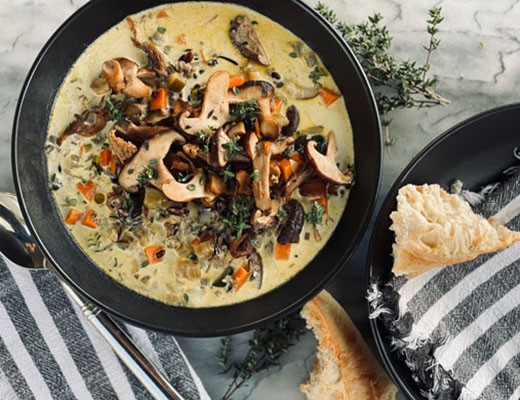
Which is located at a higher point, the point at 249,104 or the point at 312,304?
the point at 249,104

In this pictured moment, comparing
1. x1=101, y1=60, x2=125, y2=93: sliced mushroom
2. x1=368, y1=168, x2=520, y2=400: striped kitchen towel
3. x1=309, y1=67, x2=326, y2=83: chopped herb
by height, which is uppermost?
x1=309, y1=67, x2=326, y2=83: chopped herb

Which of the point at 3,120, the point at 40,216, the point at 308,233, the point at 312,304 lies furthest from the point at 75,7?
the point at 312,304

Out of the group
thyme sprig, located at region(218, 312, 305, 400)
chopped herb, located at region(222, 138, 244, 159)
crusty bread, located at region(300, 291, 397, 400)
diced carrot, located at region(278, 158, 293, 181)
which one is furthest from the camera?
thyme sprig, located at region(218, 312, 305, 400)

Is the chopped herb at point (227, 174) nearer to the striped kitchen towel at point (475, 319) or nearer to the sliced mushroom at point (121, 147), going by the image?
the sliced mushroom at point (121, 147)

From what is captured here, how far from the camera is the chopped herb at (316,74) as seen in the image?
8.95 feet

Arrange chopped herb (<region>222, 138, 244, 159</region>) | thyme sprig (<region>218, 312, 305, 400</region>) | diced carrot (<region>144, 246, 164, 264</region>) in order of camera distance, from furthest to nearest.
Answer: thyme sprig (<region>218, 312, 305, 400</region>), diced carrot (<region>144, 246, 164, 264</region>), chopped herb (<region>222, 138, 244, 159</region>)

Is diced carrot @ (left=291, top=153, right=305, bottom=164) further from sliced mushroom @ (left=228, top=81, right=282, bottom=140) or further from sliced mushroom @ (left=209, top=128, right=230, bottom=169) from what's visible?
sliced mushroom @ (left=209, top=128, right=230, bottom=169)

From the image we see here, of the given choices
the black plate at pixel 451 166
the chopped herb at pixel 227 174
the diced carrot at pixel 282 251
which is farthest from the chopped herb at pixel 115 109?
the black plate at pixel 451 166

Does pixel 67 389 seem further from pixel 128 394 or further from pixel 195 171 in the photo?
pixel 195 171

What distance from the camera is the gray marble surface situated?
309 centimetres

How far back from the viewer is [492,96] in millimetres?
3125

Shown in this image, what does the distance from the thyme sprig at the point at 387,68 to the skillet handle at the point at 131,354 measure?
4.83 ft

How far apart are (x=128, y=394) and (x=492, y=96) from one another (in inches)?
85.3

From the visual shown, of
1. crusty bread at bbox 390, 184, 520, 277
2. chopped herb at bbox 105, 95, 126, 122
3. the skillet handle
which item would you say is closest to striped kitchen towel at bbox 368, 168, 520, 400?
crusty bread at bbox 390, 184, 520, 277
